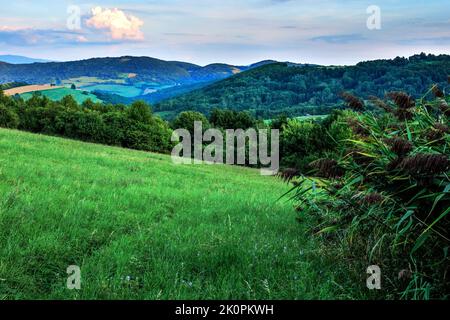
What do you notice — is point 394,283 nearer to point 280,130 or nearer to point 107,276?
point 107,276

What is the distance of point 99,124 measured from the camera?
6259cm

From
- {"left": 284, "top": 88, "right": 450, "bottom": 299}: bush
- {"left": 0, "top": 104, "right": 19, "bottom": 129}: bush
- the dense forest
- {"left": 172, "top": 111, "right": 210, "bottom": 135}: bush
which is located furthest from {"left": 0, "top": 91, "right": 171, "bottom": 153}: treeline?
{"left": 284, "top": 88, "right": 450, "bottom": 299}: bush

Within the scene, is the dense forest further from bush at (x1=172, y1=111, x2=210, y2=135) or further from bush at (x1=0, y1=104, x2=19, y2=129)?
bush at (x1=0, y1=104, x2=19, y2=129)

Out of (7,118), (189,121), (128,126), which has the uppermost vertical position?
(7,118)

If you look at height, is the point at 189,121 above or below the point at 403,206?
below

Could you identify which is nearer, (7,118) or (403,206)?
(403,206)

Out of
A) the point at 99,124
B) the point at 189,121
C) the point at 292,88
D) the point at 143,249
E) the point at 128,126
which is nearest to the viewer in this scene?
the point at 143,249

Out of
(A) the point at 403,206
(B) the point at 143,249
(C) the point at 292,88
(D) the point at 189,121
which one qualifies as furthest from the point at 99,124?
(C) the point at 292,88

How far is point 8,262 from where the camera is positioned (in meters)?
3.98

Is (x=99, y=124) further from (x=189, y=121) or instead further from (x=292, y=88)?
(x=292, y=88)

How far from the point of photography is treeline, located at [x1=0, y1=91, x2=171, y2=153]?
62656 millimetres
